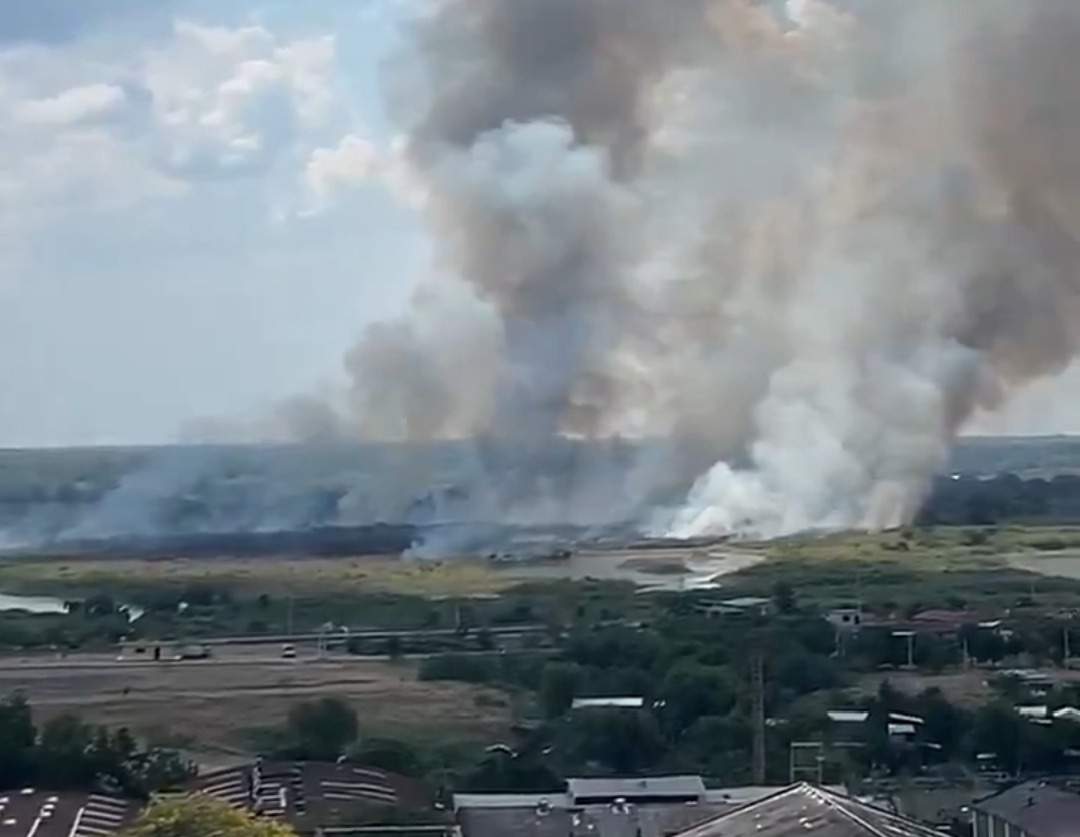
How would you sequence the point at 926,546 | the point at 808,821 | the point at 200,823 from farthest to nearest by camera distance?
the point at 926,546 → the point at 200,823 → the point at 808,821

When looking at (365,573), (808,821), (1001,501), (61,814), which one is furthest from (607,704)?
(1001,501)

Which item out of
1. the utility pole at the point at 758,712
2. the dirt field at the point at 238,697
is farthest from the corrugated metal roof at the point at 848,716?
the dirt field at the point at 238,697

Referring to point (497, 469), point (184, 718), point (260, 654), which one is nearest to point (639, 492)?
point (497, 469)

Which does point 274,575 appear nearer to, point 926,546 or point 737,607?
point 737,607

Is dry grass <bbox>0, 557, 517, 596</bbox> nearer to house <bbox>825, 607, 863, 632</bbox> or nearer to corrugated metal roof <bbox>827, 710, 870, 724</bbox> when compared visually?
house <bbox>825, 607, 863, 632</bbox>

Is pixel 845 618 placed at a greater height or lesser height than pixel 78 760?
greater
